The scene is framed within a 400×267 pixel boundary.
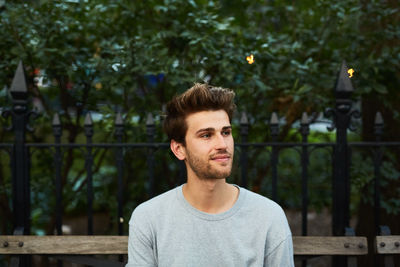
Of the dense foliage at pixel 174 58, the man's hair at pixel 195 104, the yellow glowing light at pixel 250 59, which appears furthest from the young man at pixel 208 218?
the yellow glowing light at pixel 250 59

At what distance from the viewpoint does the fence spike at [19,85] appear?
3.45 m

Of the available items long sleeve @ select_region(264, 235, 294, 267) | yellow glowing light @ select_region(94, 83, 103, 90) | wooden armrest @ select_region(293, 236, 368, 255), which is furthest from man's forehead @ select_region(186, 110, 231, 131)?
yellow glowing light @ select_region(94, 83, 103, 90)

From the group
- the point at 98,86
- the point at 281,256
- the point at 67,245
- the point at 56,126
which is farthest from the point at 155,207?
the point at 98,86

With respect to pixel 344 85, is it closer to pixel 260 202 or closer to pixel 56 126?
pixel 260 202

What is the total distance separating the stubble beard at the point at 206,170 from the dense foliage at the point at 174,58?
67.1 inches

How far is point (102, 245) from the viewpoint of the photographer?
3180 millimetres

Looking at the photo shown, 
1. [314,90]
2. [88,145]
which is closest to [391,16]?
[314,90]

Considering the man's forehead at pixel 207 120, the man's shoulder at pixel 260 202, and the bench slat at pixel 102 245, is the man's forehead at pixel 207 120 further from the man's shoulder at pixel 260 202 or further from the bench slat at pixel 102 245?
the bench slat at pixel 102 245

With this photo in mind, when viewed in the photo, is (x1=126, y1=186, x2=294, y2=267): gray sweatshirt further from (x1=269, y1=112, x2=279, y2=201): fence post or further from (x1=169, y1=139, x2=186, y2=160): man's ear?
(x1=269, y1=112, x2=279, y2=201): fence post

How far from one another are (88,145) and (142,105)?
1239 mm

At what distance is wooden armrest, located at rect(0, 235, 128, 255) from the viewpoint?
10.4 feet

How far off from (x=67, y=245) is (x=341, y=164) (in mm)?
2219

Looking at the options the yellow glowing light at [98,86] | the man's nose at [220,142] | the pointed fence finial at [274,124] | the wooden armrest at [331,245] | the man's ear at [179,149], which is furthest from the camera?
the yellow glowing light at [98,86]

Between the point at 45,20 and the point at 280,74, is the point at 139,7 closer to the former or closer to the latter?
the point at 45,20
